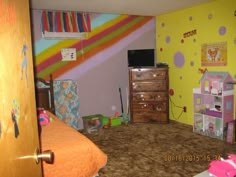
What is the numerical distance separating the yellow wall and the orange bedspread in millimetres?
2937

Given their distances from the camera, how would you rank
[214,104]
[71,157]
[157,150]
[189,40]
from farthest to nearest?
1. [189,40]
2. [214,104]
3. [157,150]
4. [71,157]

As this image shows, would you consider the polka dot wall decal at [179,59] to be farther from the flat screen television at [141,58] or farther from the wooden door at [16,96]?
the wooden door at [16,96]

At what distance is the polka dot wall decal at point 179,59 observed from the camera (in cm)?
482

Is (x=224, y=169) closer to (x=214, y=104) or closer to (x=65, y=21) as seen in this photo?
(x=214, y=104)

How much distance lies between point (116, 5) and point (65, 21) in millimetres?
1043

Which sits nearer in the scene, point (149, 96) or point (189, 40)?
point (189, 40)

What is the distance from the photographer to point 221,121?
12.7ft

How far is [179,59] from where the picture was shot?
16.0ft

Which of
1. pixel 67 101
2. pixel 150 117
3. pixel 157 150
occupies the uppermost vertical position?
pixel 67 101

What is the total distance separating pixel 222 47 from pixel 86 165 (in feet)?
10.4

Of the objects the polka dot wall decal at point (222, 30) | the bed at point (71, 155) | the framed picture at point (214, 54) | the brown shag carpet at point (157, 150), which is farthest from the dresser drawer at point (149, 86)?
the bed at point (71, 155)

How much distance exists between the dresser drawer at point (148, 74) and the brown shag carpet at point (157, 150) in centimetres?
99

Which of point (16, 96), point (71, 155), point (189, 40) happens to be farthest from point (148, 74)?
point (16, 96)

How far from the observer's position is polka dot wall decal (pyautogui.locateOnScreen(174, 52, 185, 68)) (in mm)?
4820
